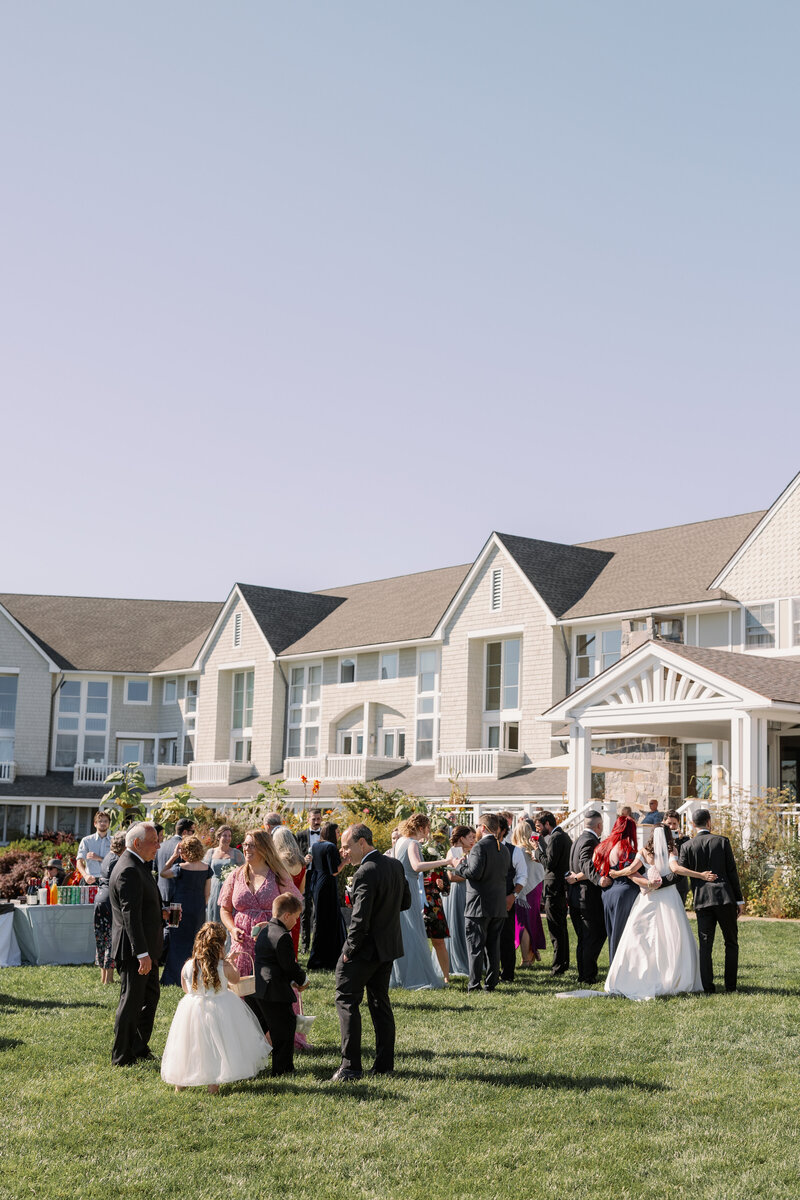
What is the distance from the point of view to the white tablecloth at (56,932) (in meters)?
14.9

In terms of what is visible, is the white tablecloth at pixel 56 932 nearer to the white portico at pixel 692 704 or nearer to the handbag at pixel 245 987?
the handbag at pixel 245 987

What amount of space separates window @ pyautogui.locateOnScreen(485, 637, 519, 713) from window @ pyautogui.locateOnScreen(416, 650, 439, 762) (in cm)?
221

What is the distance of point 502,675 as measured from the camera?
38844 mm

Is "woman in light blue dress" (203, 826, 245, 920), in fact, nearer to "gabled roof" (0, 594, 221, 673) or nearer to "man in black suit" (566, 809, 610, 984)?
"man in black suit" (566, 809, 610, 984)

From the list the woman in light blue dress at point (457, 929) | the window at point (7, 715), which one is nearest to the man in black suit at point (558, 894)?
the woman in light blue dress at point (457, 929)

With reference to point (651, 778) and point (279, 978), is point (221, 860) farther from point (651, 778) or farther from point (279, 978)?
point (651, 778)

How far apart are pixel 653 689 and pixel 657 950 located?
1242 centimetres

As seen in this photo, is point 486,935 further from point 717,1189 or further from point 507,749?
point 507,749

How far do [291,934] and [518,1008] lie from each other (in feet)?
11.3

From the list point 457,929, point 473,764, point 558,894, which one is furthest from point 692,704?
point 473,764

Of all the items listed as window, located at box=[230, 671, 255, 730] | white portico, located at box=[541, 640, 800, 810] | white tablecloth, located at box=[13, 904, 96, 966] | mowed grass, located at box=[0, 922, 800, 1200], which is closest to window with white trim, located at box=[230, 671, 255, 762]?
window, located at box=[230, 671, 255, 730]

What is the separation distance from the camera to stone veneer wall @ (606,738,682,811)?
28297 mm

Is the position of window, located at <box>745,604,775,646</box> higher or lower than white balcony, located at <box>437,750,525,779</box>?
higher

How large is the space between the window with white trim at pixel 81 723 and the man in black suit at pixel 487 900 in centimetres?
3877
